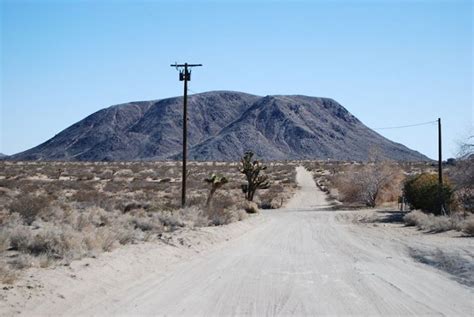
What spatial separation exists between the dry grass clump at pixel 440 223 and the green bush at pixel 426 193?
4.54 m

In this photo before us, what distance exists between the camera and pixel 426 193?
40281 millimetres

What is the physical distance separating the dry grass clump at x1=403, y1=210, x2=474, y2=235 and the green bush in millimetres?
4537

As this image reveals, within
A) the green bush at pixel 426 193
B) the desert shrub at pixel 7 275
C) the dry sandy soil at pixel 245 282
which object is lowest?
the dry sandy soil at pixel 245 282

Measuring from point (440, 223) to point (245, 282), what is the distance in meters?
18.6

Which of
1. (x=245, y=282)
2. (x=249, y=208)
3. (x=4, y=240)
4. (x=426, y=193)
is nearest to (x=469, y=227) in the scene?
(x=426, y=193)

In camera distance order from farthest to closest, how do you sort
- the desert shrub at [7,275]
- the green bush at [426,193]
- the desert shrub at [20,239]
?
the green bush at [426,193] < the desert shrub at [20,239] < the desert shrub at [7,275]

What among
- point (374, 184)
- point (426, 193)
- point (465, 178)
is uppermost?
point (465, 178)

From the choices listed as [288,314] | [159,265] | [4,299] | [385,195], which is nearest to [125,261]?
[159,265]

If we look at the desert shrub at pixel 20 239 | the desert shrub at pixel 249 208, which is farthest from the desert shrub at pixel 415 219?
the desert shrub at pixel 20 239

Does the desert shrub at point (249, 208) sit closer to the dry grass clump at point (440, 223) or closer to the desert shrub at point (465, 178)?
the dry grass clump at point (440, 223)

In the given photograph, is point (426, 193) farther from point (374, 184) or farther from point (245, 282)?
point (245, 282)

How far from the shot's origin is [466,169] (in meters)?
32.9

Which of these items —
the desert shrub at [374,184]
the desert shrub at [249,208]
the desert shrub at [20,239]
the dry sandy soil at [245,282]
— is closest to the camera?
the dry sandy soil at [245,282]

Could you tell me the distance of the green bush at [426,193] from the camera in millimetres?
38500
